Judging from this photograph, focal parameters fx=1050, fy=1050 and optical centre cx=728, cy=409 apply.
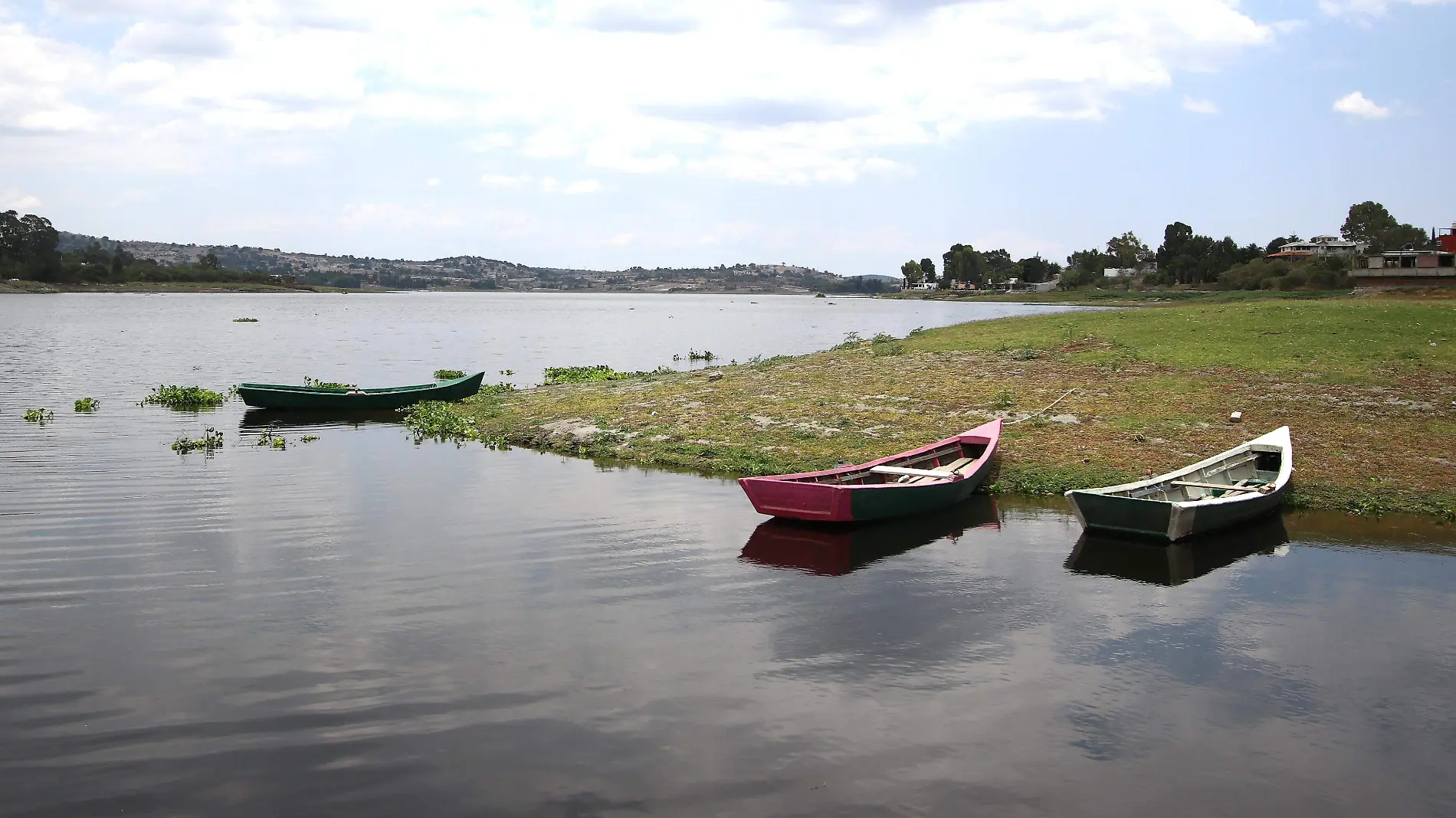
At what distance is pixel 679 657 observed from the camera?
48.1ft

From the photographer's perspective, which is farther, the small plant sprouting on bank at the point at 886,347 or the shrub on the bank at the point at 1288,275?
the shrub on the bank at the point at 1288,275

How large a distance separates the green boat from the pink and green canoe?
22782 millimetres

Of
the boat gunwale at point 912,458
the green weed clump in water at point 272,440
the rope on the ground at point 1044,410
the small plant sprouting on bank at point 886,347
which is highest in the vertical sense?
the small plant sprouting on bank at point 886,347

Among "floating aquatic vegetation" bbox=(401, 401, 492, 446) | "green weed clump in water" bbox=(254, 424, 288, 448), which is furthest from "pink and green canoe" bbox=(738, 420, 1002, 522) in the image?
"green weed clump in water" bbox=(254, 424, 288, 448)

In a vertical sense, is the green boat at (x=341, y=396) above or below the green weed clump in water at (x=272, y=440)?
above

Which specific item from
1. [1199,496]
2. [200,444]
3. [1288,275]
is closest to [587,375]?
[200,444]

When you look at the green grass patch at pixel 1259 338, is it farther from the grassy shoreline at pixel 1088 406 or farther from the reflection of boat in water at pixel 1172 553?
the reflection of boat in water at pixel 1172 553

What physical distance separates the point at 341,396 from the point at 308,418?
5.34ft

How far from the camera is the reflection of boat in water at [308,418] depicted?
123 ft

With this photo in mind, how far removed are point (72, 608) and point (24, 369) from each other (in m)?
49.7

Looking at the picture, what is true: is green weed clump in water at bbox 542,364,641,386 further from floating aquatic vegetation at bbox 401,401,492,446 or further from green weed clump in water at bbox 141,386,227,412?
green weed clump in water at bbox 141,386,227,412

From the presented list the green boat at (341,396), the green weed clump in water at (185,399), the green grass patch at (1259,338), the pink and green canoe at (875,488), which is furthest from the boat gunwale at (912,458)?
the green weed clump in water at (185,399)

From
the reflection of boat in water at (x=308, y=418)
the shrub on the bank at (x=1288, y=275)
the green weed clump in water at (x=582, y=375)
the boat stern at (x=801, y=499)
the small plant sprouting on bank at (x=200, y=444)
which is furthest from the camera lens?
the shrub on the bank at (x=1288, y=275)

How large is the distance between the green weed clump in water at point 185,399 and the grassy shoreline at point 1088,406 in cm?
1156
